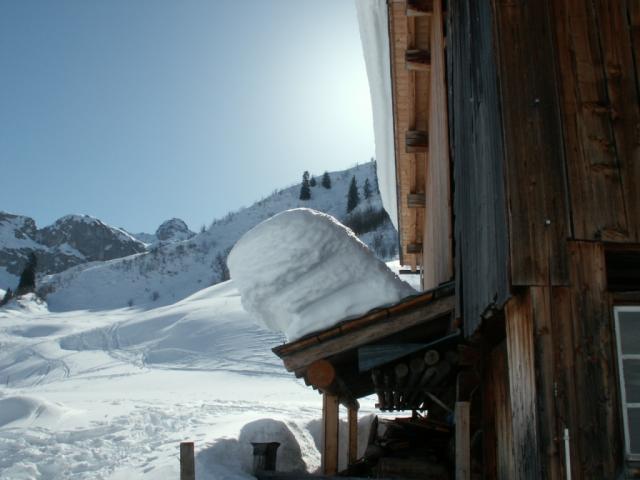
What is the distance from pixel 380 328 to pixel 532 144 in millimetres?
2556

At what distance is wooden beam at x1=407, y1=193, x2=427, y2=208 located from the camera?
11.1m

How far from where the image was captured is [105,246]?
184 meters

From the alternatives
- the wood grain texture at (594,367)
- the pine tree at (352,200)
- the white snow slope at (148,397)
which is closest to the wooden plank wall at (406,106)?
the white snow slope at (148,397)

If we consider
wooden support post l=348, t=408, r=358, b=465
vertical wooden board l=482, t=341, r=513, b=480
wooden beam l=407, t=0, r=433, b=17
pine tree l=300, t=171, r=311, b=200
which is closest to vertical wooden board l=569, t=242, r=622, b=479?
vertical wooden board l=482, t=341, r=513, b=480

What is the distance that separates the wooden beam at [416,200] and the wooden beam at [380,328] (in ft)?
17.7

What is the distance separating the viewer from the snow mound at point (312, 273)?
19.5 feet

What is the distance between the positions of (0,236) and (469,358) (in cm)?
20172

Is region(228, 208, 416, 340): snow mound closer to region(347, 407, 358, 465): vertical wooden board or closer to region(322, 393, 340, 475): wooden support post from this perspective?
region(322, 393, 340, 475): wooden support post

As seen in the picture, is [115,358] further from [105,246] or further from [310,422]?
[105,246]

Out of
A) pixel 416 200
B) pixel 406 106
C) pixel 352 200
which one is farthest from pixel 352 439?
pixel 352 200

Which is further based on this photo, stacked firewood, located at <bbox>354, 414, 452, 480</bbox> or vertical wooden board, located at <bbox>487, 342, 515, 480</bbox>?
stacked firewood, located at <bbox>354, 414, 452, 480</bbox>

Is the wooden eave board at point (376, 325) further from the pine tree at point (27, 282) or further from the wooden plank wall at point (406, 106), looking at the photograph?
the pine tree at point (27, 282)

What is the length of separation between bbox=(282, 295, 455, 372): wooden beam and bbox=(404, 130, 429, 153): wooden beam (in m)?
4.02

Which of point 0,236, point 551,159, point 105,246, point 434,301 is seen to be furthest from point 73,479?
point 0,236
